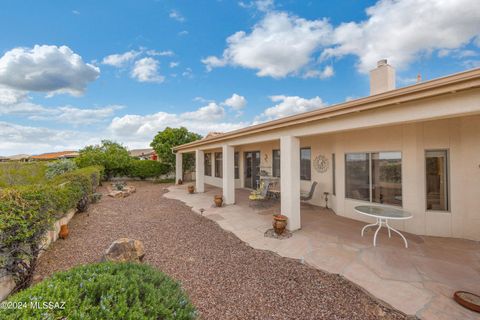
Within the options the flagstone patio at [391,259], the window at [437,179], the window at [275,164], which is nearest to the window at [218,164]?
the window at [275,164]

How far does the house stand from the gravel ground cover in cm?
205

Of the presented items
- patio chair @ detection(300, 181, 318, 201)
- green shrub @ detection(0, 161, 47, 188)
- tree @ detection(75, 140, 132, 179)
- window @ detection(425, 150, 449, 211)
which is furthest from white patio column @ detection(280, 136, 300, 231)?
tree @ detection(75, 140, 132, 179)

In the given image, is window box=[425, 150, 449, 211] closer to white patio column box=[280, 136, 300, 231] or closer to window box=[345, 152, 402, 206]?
window box=[345, 152, 402, 206]

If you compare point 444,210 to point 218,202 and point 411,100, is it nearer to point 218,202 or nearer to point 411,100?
point 411,100

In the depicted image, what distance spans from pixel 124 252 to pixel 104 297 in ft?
8.13

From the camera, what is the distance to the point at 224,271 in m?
3.95

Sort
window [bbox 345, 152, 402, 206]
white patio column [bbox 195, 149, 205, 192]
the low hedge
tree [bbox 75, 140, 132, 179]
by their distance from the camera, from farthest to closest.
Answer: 1. tree [bbox 75, 140, 132, 179]
2. white patio column [bbox 195, 149, 205, 192]
3. window [bbox 345, 152, 402, 206]
4. the low hedge

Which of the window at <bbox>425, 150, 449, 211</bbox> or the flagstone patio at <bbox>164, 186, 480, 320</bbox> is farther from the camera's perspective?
the window at <bbox>425, 150, 449, 211</bbox>

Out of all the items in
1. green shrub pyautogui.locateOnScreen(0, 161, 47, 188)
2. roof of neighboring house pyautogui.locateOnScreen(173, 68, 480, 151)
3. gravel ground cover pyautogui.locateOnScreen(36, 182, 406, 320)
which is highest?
roof of neighboring house pyautogui.locateOnScreen(173, 68, 480, 151)

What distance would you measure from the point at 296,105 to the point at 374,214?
13.0 metres

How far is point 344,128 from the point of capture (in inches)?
175

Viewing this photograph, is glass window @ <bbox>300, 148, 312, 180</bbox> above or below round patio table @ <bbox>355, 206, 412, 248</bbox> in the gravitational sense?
above

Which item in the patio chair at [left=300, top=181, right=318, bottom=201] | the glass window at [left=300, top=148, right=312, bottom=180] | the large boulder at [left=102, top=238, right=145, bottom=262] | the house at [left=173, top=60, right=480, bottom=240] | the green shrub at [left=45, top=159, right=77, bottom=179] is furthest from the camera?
the green shrub at [left=45, top=159, right=77, bottom=179]

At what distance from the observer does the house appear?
3273 mm
